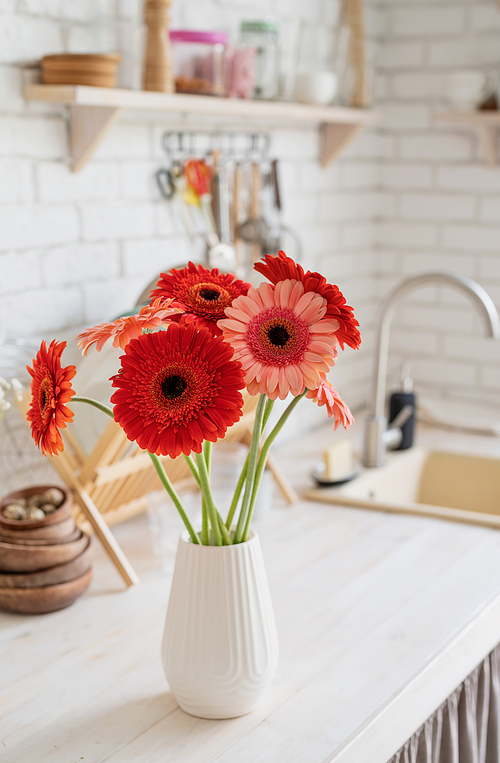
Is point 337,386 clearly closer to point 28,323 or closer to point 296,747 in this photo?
point 28,323

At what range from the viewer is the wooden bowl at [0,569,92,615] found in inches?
46.7

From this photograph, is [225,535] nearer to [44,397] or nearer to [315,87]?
[44,397]

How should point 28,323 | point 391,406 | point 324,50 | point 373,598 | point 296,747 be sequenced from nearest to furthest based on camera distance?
point 296,747 < point 373,598 < point 28,323 < point 324,50 < point 391,406

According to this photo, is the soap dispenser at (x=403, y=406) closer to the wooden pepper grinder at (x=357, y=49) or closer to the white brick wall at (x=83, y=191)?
the white brick wall at (x=83, y=191)

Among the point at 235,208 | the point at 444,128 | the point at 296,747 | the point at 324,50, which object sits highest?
the point at 324,50

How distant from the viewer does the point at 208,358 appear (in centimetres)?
76

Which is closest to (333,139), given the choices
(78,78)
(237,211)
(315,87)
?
(315,87)

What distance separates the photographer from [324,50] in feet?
5.93

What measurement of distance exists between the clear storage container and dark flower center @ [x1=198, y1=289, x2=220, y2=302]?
0.80 metres

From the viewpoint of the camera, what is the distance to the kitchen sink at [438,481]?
6.14 ft

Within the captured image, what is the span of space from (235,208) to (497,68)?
85 centimetres

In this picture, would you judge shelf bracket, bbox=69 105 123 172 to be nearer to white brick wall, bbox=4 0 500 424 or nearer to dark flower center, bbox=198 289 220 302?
white brick wall, bbox=4 0 500 424

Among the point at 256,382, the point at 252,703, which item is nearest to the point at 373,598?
the point at 252,703

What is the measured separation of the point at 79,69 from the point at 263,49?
18.7 inches
